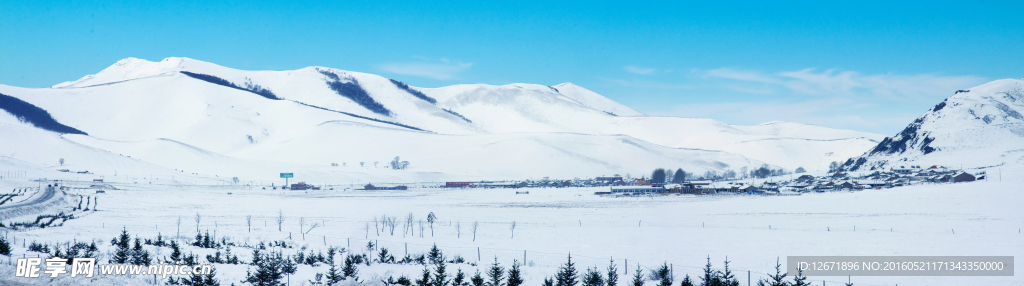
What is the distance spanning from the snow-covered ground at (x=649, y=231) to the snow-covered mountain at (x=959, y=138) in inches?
3061

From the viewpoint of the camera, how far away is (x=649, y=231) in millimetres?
44656

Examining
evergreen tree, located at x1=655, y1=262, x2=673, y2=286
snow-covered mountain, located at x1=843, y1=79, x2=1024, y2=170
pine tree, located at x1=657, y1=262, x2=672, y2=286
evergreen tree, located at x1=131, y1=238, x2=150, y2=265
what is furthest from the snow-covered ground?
snow-covered mountain, located at x1=843, y1=79, x2=1024, y2=170

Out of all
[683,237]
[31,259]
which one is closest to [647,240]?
[683,237]

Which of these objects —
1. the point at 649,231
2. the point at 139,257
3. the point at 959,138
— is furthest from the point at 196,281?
the point at 959,138

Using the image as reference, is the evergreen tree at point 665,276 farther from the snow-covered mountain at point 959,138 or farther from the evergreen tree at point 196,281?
the snow-covered mountain at point 959,138

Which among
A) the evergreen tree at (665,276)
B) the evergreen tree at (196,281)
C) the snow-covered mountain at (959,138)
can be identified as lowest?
the evergreen tree at (665,276)

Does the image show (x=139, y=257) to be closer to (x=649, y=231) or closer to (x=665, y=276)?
(x=665, y=276)

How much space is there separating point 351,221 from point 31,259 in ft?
112

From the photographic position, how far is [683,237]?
40.4 m

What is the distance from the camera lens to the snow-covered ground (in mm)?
29766

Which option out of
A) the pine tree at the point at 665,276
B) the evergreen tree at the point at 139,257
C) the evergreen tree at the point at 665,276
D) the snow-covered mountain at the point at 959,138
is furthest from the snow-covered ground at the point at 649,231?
the snow-covered mountain at the point at 959,138

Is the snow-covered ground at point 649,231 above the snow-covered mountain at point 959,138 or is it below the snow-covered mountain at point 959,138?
below

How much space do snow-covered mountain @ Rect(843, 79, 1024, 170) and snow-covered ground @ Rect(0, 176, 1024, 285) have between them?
77758 millimetres

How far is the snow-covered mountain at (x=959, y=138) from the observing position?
137125 mm
